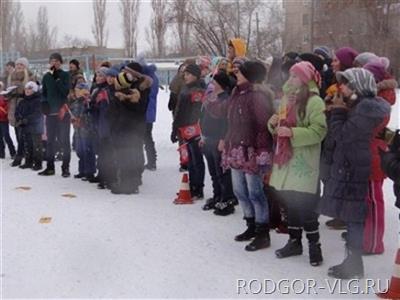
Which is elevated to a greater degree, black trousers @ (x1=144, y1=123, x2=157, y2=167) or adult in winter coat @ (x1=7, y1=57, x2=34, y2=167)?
adult in winter coat @ (x1=7, y1=57, x2=34, y2=167)

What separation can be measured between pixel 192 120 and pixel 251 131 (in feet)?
6.74

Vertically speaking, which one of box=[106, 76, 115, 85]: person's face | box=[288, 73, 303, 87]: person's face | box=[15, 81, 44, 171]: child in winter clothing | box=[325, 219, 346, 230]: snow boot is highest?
box=[288, 73, 303, 87]: person's face

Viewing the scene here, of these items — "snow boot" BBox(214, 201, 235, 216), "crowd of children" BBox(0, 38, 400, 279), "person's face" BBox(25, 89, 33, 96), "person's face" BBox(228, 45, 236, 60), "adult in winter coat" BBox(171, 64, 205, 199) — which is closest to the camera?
"crowd of children" BBox(0, 38, 400, 279)

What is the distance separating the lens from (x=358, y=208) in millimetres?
4422

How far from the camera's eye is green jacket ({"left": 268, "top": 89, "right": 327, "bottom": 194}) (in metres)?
4.70

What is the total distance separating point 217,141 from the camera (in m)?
6.50

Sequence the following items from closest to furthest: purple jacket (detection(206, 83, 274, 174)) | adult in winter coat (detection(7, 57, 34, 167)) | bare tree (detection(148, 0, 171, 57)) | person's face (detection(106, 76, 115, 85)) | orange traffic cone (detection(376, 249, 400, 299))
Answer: orange traffic cone (detection(376, 249, 400, 299)) < purple jacket (detection(206, 83, 274, 174)) < person's face (detection(106, 76, 115, 85)) < adult in winter coat (detection(7, 57, 34, 167)) < bare tree (detection(148, 0, 171, 57))

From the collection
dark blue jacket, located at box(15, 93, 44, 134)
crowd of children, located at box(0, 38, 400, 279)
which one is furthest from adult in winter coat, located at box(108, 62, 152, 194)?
dark blue jacket, located at box(15, 93, 44, 134)

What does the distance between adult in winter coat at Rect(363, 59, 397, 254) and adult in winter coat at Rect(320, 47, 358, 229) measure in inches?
16.6

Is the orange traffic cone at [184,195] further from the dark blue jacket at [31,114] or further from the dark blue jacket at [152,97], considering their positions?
the dark blue jacket at [31,114]

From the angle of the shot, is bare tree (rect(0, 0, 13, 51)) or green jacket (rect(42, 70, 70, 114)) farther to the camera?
Answer: bare tree (rect(0, 0, 13, 51))

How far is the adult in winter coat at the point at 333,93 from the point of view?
458 centimetres

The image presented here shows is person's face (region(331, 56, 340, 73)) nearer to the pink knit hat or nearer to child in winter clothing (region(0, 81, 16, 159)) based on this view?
the pink knit hat

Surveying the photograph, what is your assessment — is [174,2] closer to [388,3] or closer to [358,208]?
[388,3]
